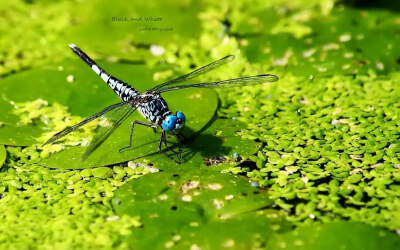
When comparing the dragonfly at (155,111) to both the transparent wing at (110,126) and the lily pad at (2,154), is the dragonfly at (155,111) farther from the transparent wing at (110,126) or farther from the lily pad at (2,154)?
the lily pad at (2,154)

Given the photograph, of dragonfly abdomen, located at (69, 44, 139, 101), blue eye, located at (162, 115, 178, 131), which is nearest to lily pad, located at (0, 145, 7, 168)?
dragonfly abdomen, located at (69, 44, 139, 101)

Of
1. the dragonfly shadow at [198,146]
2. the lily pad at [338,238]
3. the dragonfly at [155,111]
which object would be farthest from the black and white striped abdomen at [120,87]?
the lily pad at [338,238]

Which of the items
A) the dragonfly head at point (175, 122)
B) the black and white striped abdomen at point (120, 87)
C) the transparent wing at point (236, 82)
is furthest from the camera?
the black and white striped abdomen at point (120, 87)

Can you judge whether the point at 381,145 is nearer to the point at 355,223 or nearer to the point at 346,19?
the point at 355,223

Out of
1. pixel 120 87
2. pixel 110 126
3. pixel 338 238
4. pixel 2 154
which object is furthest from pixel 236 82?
pixel 2 154

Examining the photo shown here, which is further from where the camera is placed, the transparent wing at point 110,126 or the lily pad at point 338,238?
the transparent wing at point 110,126
